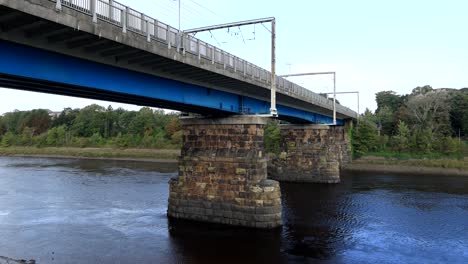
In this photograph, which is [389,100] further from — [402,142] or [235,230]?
[235,230]

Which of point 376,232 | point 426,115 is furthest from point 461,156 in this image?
point 376,232

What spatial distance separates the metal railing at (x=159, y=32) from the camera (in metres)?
13.0

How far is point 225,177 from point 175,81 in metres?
6.83

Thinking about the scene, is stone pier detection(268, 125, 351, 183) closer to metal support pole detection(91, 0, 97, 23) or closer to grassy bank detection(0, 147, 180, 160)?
grassy bank detection(0, 147, 180, 160)

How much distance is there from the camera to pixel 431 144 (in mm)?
60812

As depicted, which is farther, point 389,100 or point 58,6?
point 389,100

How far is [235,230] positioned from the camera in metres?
21.9

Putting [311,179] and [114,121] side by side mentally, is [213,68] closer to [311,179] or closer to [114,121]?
[311,179]

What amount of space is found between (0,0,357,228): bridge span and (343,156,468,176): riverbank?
26923 millimetres

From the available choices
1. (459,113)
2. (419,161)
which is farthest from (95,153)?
(459,113)

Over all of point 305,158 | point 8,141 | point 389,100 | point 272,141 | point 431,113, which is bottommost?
point 305,158

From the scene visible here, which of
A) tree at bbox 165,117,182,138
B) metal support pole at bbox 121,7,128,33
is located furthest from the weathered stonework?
tree at bbox 165,117,182,138

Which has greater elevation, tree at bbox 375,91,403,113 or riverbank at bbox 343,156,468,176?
tree at bbox 375,91,403,113

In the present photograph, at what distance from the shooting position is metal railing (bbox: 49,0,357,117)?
1297cm
